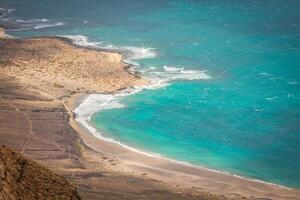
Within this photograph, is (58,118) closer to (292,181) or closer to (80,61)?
(80,61)

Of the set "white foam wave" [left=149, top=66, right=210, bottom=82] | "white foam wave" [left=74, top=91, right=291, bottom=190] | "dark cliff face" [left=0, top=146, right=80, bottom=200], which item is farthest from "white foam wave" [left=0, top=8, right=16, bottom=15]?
"dark cliff face" [left=0, top=146, right=80, bottom=200]

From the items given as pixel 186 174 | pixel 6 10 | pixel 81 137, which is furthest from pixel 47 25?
pixel 186 174

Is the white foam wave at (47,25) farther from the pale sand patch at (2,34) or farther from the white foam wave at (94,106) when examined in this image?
the white foam wave at (94,106)

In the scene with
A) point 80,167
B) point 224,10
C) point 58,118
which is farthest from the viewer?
point 224,10

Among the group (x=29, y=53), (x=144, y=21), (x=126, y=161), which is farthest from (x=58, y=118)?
(x=144, y=21)

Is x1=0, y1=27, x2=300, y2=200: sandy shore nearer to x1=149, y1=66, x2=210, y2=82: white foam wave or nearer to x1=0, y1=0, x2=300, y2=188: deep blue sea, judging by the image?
x1=0, y1=0, x2=300, y2=188: deep blue sea

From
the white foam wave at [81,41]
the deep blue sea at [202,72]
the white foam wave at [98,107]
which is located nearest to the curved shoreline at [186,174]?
the white foam wave at [98,107]
